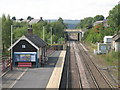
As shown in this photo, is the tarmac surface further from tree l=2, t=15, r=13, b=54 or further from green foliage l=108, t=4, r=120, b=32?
green foliage l=108, t=4, r=120, b=32

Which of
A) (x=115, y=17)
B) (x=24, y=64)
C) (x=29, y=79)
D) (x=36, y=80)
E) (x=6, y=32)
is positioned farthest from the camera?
(x=115, y=17)

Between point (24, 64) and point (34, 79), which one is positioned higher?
point (24, 64)

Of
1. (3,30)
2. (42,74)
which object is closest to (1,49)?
(3,30)

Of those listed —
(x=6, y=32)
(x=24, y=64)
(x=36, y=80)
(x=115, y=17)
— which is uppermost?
(x=115, y=17)

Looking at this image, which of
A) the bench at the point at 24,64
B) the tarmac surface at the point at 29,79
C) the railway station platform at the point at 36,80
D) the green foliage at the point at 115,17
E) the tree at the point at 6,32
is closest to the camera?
the railway station platform at the point at 36,80

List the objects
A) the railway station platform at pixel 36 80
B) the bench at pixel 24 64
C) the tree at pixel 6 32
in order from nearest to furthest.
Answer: the railway station platform at pixel 36 80, the bench at pixel 24 64, the tree at pixel 6 32

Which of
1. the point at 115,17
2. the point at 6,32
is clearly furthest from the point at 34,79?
the point at 115,17

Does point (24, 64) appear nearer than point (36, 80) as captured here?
No

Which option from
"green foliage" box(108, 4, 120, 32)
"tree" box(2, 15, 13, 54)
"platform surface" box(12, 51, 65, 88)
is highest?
"green foliage" box(108, 4, 120, 32)

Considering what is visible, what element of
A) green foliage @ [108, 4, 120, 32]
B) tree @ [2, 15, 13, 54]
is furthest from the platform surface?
green foliage @ [108, 4, 120, 32]

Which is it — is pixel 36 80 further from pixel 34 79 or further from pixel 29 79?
pixel 29 79

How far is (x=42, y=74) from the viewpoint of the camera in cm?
2411

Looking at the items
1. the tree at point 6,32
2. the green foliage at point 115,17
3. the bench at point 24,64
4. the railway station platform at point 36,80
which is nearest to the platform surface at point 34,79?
the railway station platform at point 36,80

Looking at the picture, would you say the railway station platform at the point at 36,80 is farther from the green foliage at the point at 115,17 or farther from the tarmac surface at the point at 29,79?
the green foliage at the point at 115,17
